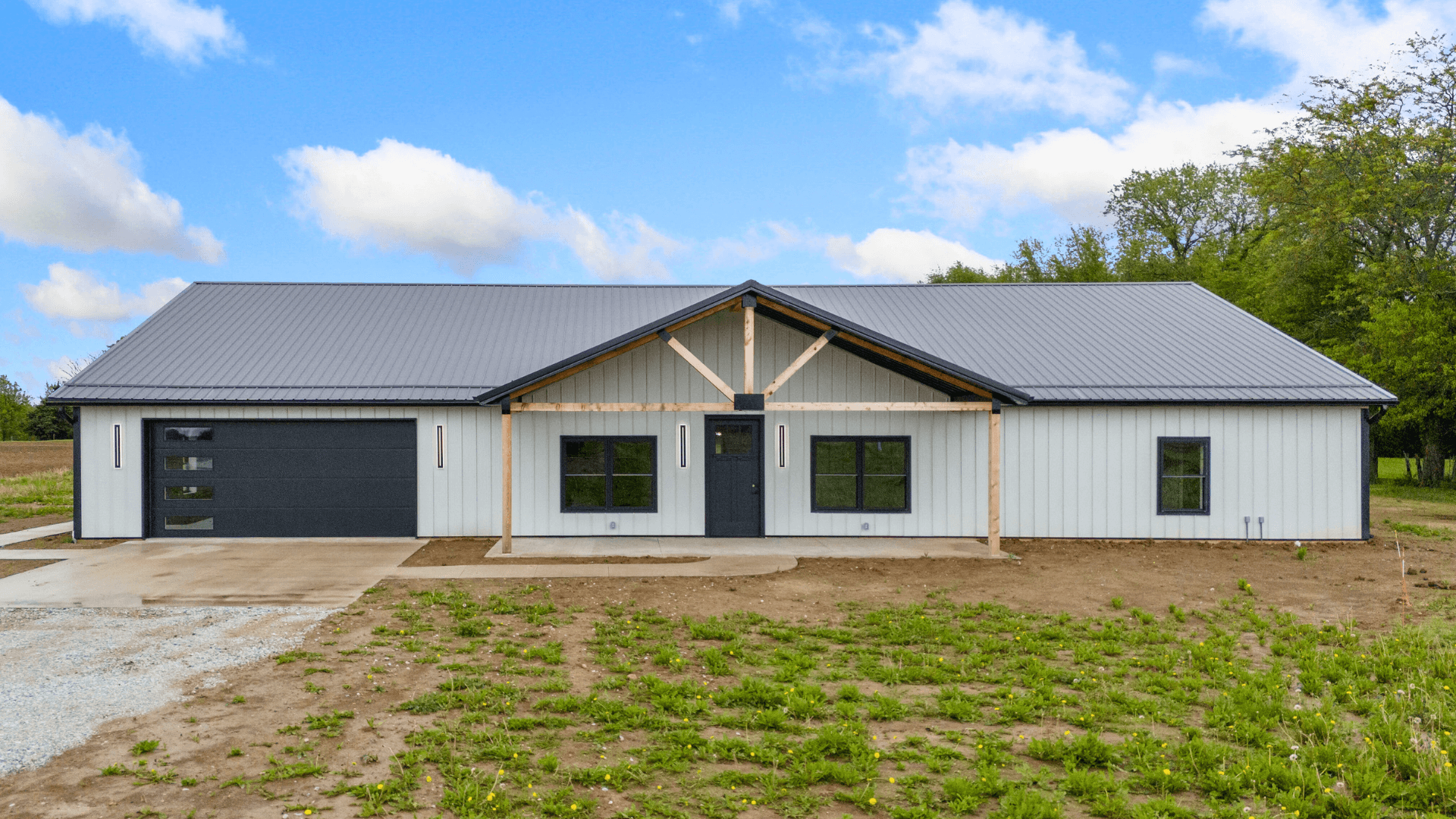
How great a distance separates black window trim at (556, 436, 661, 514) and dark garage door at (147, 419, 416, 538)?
8.60 feet

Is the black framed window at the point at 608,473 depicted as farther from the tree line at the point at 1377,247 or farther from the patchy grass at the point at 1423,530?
the tree line at the point at 1377,247

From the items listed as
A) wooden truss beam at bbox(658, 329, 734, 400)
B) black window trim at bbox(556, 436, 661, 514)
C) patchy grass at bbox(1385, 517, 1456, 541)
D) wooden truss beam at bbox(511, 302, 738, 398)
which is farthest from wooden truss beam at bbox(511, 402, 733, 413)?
patchy grass at bbox(1385, 517, 1456, 541)

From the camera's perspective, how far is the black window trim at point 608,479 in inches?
552

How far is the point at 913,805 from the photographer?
177 inches

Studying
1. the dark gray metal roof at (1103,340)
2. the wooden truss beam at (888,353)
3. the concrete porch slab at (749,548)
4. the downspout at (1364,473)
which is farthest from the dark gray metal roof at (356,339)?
the downspout at (1364,473)

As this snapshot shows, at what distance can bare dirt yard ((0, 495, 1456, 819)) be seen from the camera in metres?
4.59

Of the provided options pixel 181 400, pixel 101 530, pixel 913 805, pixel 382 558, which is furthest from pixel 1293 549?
pixel 101 530

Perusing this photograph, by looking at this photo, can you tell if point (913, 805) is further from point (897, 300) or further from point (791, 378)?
point (897, 300)

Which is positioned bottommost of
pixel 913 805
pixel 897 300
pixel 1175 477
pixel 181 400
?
pixel 913 805

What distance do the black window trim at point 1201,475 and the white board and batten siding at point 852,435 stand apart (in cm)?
9

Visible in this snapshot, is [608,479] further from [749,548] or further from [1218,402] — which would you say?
[1218,402]

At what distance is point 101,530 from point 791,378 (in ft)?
40.2

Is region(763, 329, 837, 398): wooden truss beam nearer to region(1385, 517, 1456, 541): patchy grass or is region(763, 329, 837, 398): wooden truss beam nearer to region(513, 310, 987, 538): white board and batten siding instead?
region(513, 310, 987, 538): white board and batten siding

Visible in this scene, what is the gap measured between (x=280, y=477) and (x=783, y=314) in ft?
30.4
